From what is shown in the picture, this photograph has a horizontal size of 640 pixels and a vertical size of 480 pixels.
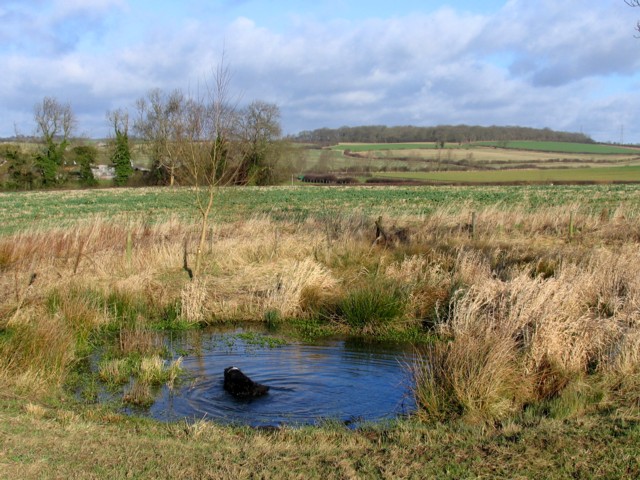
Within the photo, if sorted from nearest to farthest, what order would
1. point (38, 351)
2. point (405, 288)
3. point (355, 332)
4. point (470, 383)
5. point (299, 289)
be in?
point (470, 383), point (38, 351), point (355, 332), point (405, 288), point (299, 289)

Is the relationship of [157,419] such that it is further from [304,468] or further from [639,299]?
[639,299]

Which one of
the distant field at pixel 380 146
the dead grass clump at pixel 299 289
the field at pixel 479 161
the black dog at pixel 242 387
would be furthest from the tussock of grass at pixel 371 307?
the distant field at pixel 380 146

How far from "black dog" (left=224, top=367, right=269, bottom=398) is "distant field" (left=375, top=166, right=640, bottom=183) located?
63127mm

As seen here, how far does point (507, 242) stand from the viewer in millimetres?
19500

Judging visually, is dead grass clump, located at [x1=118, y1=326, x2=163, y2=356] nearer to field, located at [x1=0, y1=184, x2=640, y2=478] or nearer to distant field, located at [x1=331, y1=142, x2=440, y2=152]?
field, located at [x1=0, y1=184, x2=640, y2=478]

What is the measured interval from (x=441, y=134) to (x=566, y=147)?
76.7ft

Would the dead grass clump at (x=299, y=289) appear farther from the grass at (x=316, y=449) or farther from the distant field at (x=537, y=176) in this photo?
the distant field at (x=537, y=176)

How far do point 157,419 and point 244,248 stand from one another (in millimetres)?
10559

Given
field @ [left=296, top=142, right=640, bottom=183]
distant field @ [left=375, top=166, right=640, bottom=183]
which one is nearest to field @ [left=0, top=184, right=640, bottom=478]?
distant field @ [left=375, top=166, right=640, bottom=183]

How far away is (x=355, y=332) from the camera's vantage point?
13945 mm

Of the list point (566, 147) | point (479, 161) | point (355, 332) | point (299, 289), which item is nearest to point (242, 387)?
point (355, 332)

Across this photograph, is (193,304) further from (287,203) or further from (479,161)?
(479,161)

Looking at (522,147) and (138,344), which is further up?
(522,147)

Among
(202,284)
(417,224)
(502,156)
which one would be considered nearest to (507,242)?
(417,224)
